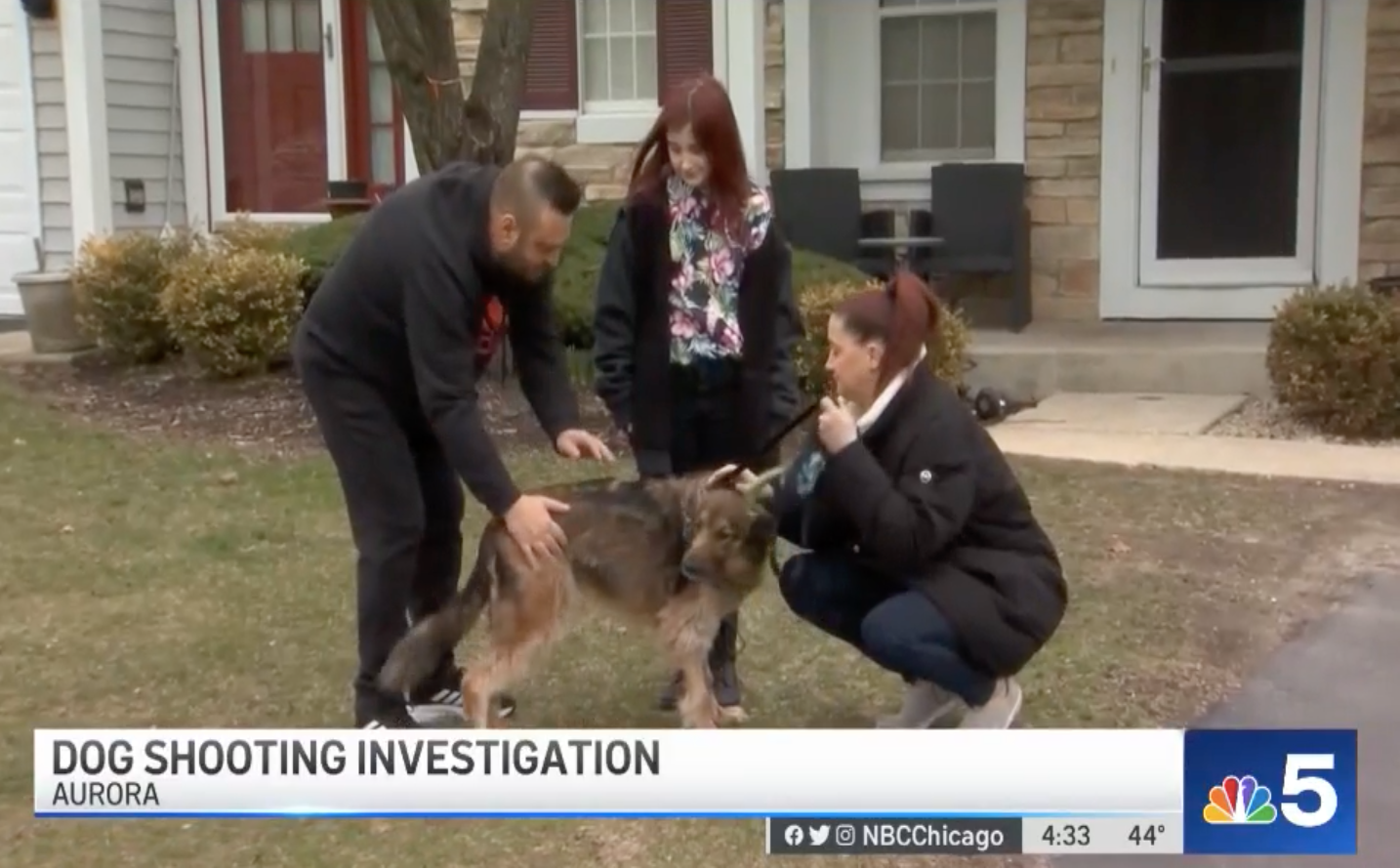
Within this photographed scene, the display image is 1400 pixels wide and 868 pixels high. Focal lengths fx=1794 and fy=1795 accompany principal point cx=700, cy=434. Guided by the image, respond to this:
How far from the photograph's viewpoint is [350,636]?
18.3ft

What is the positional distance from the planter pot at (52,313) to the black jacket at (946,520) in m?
8.41

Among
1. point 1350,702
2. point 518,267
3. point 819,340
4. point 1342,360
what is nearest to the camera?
point 518,267

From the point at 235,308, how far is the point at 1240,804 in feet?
24.2

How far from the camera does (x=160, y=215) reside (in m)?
13.2

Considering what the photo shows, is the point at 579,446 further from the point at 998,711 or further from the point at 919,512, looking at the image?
the point at 998,711

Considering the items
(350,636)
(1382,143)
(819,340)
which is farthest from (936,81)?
(350,636)

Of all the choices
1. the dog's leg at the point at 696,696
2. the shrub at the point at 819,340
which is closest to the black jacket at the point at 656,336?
the dog's leg at the point at 696,696

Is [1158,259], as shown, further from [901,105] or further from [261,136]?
[261,136]

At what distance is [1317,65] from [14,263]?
917cm

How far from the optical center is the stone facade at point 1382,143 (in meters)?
9.72

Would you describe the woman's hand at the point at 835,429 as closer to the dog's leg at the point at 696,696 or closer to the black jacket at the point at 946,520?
the black jacket at the point at 946,520

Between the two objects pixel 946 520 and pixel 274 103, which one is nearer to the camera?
pixel 946 520

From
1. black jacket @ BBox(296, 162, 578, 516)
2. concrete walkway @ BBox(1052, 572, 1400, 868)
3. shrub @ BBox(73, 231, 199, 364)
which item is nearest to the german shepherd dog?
black jacket @ BBox(296, 162, 578, 516)

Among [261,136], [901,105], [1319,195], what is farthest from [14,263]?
[1319,195]
